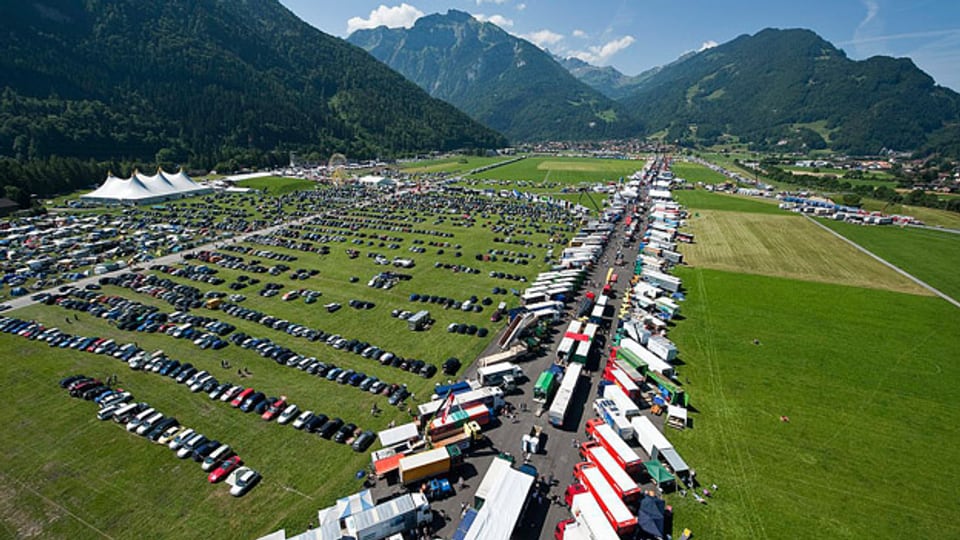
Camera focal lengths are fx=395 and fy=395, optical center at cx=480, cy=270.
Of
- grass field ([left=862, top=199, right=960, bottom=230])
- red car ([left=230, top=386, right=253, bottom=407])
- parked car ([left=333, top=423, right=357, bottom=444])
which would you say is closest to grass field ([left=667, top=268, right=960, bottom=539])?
parked car ([left=333, top=423, right=357, bottom=444])

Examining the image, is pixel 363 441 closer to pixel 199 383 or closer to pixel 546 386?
pixel 546 386

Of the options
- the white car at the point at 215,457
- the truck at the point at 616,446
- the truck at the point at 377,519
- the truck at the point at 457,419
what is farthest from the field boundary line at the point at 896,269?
the white car at the point at 215,457

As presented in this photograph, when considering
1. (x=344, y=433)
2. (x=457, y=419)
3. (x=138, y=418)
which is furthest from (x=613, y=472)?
(x=138, y=418)

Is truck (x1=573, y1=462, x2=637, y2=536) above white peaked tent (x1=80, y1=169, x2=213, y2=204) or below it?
below

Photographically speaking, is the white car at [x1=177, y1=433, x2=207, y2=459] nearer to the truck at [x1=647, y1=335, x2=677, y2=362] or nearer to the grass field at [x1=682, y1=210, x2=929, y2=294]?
the truck at [x1=647, y1=335, x2=677, y2=362]

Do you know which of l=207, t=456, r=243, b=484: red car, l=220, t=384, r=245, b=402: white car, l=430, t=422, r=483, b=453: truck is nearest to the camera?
l=207, t=456, r=243, b=484: red car
